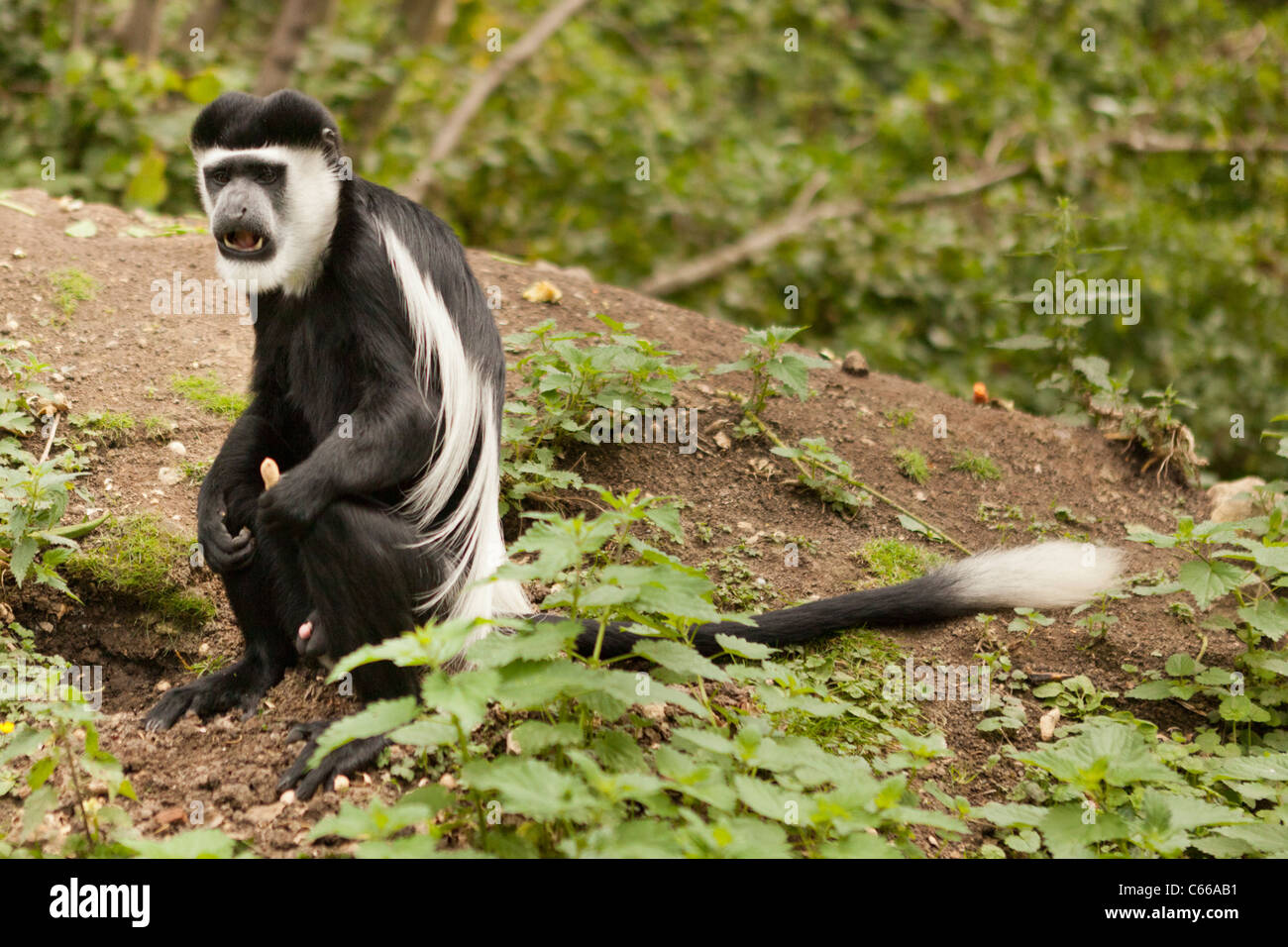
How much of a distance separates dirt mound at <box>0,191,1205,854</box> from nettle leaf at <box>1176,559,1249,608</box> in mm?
321

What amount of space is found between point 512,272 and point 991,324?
326cm

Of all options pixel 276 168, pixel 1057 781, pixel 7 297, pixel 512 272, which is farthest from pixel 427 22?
pixel 1057 781

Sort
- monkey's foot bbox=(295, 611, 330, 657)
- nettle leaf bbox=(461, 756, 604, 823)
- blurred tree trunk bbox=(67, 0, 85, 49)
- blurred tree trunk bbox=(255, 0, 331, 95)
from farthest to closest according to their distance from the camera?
blurred tree trunk bbox=(255, 0, 331, 95), blurred tree trunk bbox=(67, 0, 85, 49), monkey's foot bbox=(295, 611, 330, 657), nettle leaf bbox=(461, 756, 604, 823)

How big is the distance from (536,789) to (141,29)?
608 cm

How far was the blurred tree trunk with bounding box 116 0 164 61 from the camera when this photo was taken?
20.3 feet

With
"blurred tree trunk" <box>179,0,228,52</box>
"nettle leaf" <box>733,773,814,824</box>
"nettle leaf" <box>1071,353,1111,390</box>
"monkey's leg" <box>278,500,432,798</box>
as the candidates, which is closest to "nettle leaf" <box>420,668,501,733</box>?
"nettle leaf" <box>733,773,814,824</box>

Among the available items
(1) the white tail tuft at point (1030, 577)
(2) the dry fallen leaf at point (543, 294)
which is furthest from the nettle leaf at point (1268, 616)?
(2) the dry fallen leaf at point (543, 294)

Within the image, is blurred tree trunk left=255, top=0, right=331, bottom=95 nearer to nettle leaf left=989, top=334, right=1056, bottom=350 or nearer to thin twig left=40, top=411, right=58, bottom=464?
thin twig left=40, top=411, right=58, bottom=464

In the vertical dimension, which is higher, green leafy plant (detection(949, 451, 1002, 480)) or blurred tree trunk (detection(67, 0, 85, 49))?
blurred tree trunk (detection(67, 0, 85, 49))

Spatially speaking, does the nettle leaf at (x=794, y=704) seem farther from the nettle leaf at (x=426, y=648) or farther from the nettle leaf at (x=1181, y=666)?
the nettle leaf at (x=1181, y=666)

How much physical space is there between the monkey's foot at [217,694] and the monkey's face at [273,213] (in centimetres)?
97

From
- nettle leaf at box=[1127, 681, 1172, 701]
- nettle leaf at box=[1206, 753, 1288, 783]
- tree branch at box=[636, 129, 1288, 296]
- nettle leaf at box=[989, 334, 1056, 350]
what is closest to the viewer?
nettle leaf at box=[1206, 753, 1288, 783]

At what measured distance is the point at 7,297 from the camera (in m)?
3.75

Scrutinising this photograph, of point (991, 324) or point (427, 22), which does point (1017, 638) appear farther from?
point (427, 22)
